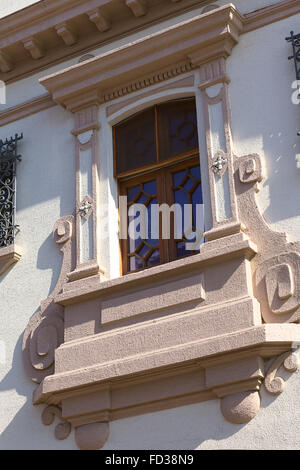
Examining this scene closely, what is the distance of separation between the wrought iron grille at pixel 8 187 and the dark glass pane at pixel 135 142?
1428 millimetres

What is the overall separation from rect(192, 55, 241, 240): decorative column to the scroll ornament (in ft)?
6.22

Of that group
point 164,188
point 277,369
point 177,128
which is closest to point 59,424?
point 277,369

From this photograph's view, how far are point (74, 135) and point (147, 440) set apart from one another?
3932mm

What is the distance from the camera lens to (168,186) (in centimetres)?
1034

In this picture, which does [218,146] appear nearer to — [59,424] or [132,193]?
[132,193]

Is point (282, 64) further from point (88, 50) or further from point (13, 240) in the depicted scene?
point (13, 240)

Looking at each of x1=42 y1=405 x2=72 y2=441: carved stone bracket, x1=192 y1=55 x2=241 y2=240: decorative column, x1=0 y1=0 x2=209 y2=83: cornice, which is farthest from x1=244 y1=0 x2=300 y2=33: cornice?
x1=42 y1=405 x2=72 y2=441: carved stone bracket

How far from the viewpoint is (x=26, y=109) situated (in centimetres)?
1177

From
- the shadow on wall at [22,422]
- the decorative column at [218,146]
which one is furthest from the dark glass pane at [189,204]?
the shadow on wall at [22,422]

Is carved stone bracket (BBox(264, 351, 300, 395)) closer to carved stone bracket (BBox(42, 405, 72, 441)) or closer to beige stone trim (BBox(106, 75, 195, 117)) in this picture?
carved stone bracket (BBox(42, 405, 72, 441))

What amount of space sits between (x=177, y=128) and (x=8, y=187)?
2.31 meters

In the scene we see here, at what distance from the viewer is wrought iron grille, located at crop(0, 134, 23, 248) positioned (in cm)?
1112
